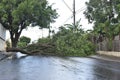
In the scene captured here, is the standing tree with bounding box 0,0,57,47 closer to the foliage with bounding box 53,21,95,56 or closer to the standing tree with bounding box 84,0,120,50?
the standing tree with bounding box 84,0,120,50

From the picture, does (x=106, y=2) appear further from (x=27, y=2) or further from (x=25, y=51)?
(x=27, y=2)

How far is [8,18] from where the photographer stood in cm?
6644

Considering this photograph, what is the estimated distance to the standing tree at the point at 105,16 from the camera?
41094 mm

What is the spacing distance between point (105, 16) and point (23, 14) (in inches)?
881

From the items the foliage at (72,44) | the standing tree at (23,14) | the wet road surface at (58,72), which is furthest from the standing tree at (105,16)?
the wet road surface at (58,72)

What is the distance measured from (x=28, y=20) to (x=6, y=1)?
5.48m

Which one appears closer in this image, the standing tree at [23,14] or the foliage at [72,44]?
the foliage at [72,44]

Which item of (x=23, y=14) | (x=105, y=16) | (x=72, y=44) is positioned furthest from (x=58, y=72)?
(x=23, y=14)

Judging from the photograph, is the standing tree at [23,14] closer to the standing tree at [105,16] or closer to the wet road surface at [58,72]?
the standing tree at [105,16]

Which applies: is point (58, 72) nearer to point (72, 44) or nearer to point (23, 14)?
point (72, 44)

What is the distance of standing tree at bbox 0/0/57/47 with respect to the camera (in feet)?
208

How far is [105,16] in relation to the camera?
45.7 meters

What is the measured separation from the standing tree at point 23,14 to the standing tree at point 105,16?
52.2 feet

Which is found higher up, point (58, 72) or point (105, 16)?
point (105, 16)
